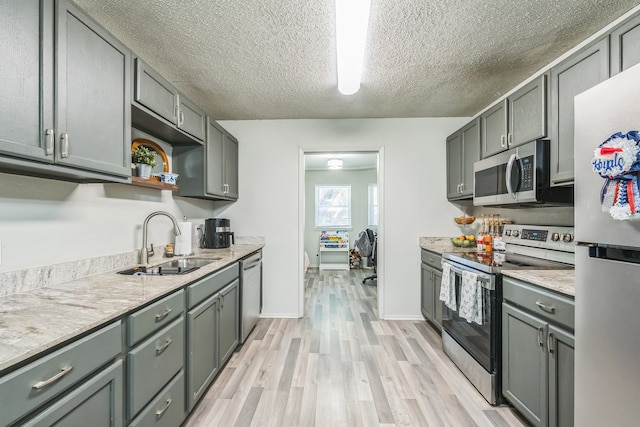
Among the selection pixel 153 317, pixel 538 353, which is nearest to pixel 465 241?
pixel 538 353

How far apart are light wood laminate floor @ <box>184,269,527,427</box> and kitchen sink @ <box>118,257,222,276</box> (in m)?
0.88

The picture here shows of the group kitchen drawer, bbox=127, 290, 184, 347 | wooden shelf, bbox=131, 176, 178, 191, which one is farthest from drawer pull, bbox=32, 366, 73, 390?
wooden shelf, bbox=131, 176, 178, 191

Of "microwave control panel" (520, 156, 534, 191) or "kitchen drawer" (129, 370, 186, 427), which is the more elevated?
"microwave control panel" (520, 156, 534, 191)

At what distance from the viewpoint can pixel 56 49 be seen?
45.5 inches

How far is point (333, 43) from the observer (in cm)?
194

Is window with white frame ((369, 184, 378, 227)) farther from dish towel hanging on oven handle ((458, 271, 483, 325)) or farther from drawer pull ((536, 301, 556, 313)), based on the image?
drawer pull ((536, 301, 556, 313))

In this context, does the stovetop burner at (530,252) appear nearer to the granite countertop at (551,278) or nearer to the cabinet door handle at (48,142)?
the granite countertop at (551,278)

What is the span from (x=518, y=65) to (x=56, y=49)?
297cm

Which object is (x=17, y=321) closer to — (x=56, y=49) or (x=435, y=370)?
(x=56, y=49)

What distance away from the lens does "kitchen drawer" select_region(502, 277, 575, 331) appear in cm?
132

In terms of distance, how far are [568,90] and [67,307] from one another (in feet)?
9.15

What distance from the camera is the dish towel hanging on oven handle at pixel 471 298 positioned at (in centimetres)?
193

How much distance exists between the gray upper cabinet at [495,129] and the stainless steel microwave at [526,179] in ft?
0.40

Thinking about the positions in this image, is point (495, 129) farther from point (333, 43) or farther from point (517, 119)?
point (333, 43)
